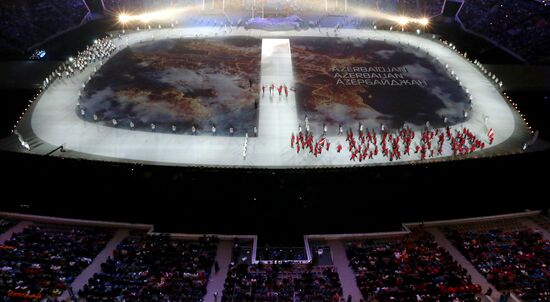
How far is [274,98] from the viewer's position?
42.5 meters

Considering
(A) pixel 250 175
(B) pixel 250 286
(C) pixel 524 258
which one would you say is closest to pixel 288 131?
(A) pixel 250 175

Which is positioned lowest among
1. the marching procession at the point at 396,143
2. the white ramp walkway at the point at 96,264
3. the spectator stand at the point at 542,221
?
the white ramp walkway at the point at 96,264

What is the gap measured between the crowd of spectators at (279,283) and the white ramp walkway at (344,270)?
393 millimetres

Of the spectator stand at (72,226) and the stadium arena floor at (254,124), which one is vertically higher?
the stadium arena floor at (254,124)

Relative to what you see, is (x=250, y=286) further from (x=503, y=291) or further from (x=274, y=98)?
(x=274, y=98)

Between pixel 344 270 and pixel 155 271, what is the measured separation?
396 inches

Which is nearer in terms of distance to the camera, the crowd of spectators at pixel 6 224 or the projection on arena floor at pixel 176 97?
the crowd of spectators at pixel 6 224

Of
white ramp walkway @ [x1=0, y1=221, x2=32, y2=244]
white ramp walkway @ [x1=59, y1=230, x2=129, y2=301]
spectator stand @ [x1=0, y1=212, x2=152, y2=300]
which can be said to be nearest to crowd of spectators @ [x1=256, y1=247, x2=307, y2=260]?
spectator stand @ [x1=0, y1=212, x2=152, y2=300]

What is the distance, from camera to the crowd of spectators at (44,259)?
20.5 metres

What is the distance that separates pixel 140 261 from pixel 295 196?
1012cm

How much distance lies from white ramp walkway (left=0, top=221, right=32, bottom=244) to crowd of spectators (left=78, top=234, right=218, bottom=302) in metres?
6.80

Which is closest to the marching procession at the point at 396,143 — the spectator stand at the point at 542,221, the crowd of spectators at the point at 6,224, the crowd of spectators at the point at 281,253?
the spectator stand at the point at 542,221

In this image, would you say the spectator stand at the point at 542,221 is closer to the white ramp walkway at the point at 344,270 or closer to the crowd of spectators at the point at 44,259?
the white ramp walkway at the point at 344,270

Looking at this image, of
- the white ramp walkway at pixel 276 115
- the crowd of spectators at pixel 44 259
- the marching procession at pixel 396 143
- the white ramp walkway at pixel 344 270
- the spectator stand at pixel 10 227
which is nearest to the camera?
the crowd of spectators at pixel 44 259
